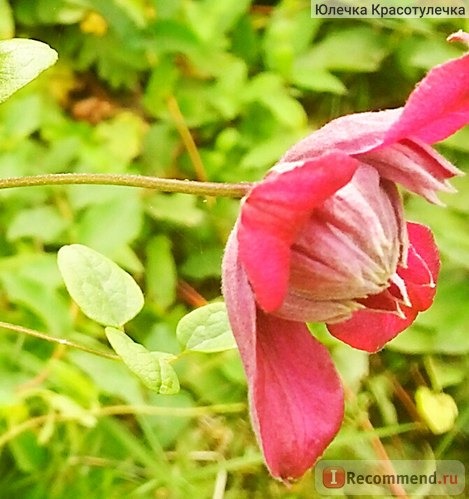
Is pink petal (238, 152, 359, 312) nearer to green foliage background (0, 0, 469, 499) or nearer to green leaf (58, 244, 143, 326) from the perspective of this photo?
green leaf (58, 244, 143, 326)

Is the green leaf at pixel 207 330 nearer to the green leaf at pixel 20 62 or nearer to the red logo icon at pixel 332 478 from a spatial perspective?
the green leaf at pixel 20 62

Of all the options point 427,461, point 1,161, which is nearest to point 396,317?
point 1,161

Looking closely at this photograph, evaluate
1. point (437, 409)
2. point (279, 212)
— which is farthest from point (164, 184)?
point (437, 409)

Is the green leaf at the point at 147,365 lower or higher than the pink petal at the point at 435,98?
lower

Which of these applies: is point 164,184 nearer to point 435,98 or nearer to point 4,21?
point 435,98

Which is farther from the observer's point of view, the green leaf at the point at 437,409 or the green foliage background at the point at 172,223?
the green leaf at the point at 437,409

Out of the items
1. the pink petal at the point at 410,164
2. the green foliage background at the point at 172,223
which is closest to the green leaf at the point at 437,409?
the green foliage background at the point at 172,223
